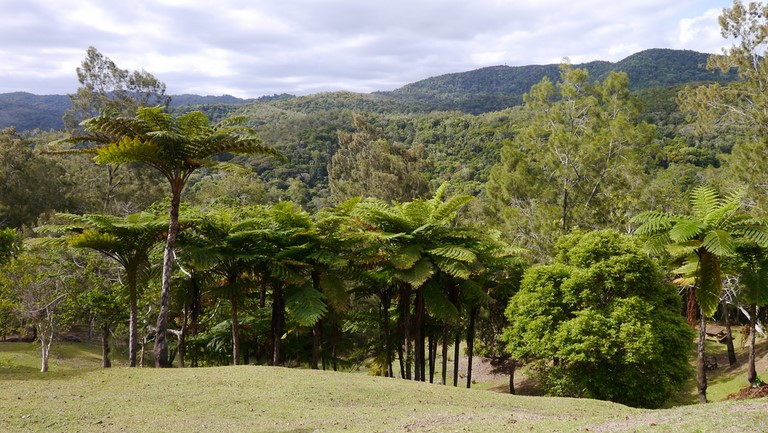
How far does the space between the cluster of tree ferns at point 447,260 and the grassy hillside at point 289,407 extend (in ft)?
7.37

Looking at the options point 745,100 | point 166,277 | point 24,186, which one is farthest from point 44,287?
point 745,100

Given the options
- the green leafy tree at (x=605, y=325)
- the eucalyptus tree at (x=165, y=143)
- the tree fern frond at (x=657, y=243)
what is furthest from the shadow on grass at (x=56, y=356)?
the tree fern frond at (x=657, y=243)

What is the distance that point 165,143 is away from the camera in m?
11.4

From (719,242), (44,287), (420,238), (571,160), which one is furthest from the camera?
(571,160)

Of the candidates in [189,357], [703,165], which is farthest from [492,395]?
[703,165]

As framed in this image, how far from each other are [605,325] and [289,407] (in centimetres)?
912

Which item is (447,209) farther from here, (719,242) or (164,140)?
(164,140)

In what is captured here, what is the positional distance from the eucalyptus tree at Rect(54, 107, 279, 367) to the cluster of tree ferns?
0.16 feet

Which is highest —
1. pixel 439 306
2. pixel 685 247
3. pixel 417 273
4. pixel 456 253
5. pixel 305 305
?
pixel 685 247

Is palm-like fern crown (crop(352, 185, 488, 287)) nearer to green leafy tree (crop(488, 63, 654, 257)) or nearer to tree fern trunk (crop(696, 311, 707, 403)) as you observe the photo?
tree fern trunk (crop(696, 311, 707, 403))

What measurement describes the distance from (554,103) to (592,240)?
43.0ft

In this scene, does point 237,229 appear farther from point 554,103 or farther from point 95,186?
point 95,186

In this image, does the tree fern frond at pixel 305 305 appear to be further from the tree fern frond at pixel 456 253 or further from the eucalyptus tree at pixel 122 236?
the eucalyptus tree at pixel 122 236

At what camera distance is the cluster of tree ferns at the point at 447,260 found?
1248 cm
